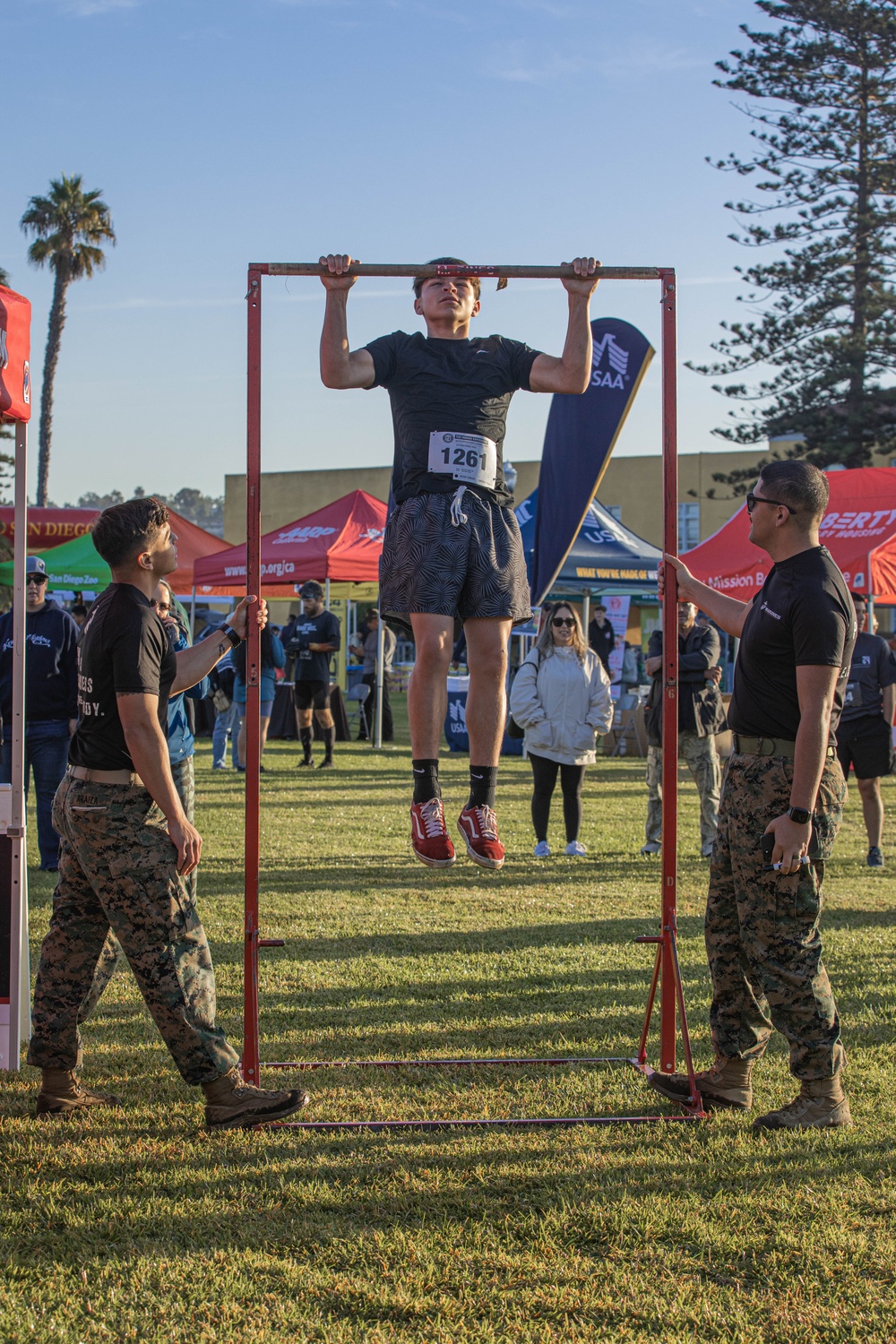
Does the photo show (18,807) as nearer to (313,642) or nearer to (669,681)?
(669,681)

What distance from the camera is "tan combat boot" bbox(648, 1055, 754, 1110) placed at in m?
4.64

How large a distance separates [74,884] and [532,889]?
5028mm

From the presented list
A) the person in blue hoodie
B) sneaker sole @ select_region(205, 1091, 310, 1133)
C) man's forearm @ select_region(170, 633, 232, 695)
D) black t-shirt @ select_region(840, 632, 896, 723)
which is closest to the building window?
black t-shirt @ select_region(840, 632, 896, 723)

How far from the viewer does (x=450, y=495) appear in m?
4.53

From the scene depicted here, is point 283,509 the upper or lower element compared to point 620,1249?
upper

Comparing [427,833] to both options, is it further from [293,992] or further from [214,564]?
[214,564]

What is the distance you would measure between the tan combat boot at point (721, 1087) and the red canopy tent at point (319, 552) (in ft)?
43.5

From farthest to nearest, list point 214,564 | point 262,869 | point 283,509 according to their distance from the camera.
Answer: point 283,509 → point 214,564 → point 262,869

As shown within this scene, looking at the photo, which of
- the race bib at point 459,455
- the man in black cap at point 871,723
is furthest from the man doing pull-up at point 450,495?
the man in black cap at point 871,723

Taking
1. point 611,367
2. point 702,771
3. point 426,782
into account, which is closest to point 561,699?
point 702,771

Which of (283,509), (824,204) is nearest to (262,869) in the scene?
(824,204)

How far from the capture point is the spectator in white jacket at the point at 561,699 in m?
9.74

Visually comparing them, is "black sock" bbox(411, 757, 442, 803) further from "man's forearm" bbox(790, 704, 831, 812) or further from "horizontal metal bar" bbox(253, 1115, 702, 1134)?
"man's forearm" bbox(790, 704, 831, 812)

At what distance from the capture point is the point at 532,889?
880cm
